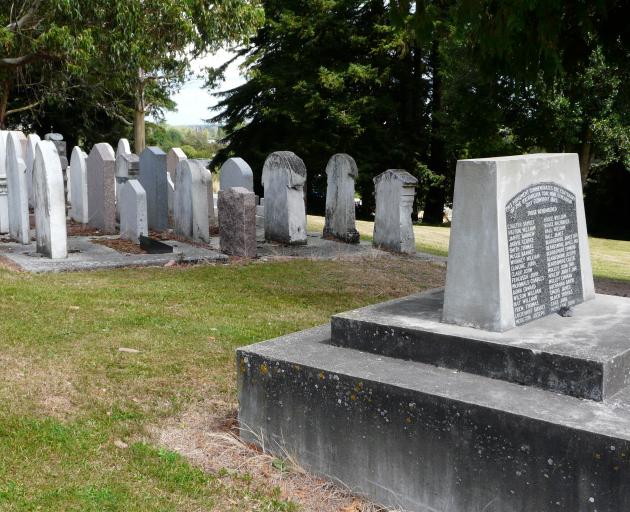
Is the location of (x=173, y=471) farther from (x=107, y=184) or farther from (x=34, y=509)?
(x=107, y=184)

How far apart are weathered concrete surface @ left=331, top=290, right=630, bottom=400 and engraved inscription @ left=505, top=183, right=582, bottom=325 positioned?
0.11 m

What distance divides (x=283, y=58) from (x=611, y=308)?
28221 mm

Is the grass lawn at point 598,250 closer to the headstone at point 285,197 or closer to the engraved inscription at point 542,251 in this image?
the headstone at point 285,197

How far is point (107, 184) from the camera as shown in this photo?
45.9ft

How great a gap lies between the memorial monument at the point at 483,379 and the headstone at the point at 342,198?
840 cm

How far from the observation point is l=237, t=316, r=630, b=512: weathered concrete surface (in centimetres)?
335

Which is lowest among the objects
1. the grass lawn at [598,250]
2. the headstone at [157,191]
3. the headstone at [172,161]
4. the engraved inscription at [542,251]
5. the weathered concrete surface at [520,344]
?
the grass lawn at [598,250]

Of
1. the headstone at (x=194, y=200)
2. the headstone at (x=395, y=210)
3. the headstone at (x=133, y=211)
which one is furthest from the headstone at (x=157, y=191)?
the headstone at (x=395, y=210)

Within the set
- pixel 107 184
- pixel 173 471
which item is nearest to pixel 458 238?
pixel 173 471

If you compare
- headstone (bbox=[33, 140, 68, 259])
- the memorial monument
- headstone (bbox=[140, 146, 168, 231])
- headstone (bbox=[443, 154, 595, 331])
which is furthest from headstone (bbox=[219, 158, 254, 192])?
headstone (bbox=[443, 154, 595, 331])

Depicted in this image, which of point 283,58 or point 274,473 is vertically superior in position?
point 283,58

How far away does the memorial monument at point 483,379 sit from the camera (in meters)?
3.46

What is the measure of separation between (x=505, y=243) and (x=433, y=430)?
3.66 feet

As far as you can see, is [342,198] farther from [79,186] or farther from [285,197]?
[79,186]
